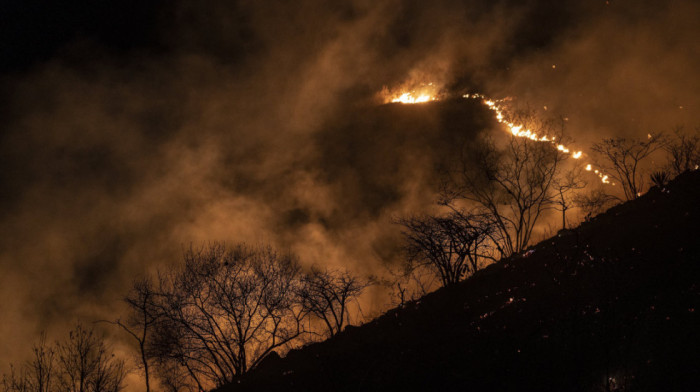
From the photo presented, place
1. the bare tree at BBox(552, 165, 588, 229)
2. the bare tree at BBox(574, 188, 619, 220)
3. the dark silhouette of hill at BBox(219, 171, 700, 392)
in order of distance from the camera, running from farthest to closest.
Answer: the bare tree at BBox(574, 188, 619, 220)
the bare tree at BBox(552, 165, 588, 229)
the dark silhouette of hill at BBox(219, 171, 700, 392)

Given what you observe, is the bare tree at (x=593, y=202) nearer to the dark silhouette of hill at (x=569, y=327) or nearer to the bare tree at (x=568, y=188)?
the bare tree at (x=568, y=188)

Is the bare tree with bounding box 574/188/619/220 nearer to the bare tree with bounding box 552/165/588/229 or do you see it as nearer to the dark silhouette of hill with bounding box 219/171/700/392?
the bare tree with bounding box 552/165/588/229

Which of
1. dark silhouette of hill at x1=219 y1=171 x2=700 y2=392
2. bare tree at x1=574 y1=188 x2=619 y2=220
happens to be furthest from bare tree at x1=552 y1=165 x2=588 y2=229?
dark silhouette of hill at x1=219 y1=171 x2=700 y2=392

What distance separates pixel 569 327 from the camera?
11.6 meters

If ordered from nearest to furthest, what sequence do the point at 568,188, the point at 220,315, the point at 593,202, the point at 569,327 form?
1. the point at 569,327
2. the point at 220,315
3. the point at 593,202
4. the point at 568,188

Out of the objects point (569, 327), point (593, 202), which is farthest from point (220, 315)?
point (593, 202)

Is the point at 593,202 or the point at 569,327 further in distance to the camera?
the point at 593,202

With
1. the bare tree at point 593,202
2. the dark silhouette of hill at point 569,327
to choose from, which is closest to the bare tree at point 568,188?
the bare tree at point 593,202

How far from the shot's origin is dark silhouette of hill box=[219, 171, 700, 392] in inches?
367

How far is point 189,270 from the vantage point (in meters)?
33.4

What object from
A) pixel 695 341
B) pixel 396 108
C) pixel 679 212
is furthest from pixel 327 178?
pixel 695 341

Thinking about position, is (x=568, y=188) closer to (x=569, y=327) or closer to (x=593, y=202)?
(x=593, y=202)

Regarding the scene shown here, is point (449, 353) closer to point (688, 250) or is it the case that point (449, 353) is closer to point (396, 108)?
point (688, 250)

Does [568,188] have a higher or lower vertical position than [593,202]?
higher
